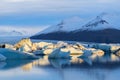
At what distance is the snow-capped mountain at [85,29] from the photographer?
7625 cm

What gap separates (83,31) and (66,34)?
325 cm

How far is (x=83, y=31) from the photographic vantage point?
79.6 m

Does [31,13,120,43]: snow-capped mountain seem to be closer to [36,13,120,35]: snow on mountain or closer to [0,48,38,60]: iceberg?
[36,13,120,35]: snow on mountain

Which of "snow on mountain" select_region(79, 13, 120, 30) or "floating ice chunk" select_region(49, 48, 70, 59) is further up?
"snow on mountain" select_region(79, 13, 120, 30)

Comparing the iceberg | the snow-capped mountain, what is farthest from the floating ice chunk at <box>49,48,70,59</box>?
the snow-capped mountain

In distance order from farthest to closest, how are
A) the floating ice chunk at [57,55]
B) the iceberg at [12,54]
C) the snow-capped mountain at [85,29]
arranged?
1. the snow-capped mountain at [85,29]
2. the floating ice chunk at [57,55]
3. the iceberg at [12,54]

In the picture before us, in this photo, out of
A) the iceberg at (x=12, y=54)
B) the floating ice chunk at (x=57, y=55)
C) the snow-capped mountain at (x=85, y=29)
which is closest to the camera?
the iceberg at (x=12, y=54)

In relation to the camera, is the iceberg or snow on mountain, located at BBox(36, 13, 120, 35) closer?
the iceberg

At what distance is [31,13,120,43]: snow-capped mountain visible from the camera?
7625cm

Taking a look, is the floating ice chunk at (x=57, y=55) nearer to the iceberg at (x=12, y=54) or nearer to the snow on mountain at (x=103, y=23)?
the iceberg at (x=12, y=54)

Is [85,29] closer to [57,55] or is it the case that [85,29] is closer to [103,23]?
[103,23]

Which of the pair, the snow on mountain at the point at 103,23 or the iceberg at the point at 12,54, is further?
the snow on mountain at the point at 103,23

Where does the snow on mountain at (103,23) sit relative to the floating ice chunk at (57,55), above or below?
above

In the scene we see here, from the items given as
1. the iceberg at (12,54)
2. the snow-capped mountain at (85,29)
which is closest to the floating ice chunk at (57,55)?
the iceberg at (12,54)
